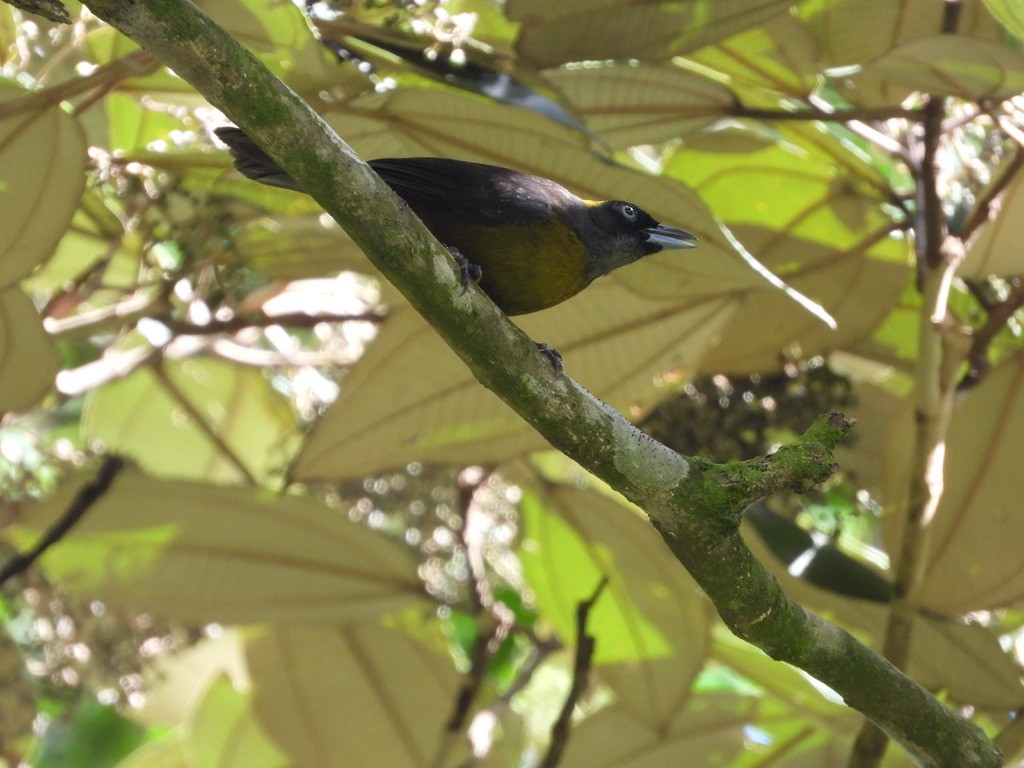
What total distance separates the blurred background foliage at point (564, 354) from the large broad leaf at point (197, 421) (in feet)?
0.38

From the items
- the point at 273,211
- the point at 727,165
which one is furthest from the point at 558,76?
the point at 273,211

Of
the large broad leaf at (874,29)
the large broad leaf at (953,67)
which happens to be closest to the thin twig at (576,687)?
the large broad leaf at (953,67)

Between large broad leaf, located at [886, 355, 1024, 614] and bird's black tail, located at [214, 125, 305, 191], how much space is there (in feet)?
3.53

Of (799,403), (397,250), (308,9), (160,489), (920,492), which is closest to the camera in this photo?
(397,250)

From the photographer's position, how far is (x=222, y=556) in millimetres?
2012

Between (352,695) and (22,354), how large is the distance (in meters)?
0.83

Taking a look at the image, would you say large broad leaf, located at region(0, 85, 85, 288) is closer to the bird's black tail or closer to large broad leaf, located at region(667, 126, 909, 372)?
the bird's black tail

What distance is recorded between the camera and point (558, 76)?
200 centimetres

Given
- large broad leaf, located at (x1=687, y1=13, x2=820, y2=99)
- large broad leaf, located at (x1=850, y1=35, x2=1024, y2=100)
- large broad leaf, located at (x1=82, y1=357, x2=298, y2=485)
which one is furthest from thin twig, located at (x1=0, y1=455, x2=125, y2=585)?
large broad leaf, located at (x1=850, y1=35, x2=1024, y2=100)

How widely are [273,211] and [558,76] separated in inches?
21.3

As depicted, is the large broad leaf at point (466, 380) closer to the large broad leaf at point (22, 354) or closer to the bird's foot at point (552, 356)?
the bird's foot at point (552, 356)

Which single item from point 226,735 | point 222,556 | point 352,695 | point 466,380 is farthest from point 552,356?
point 226,735

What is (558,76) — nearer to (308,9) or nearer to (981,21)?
(308,9)

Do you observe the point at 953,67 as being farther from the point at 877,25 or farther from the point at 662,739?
the point at 662,739
